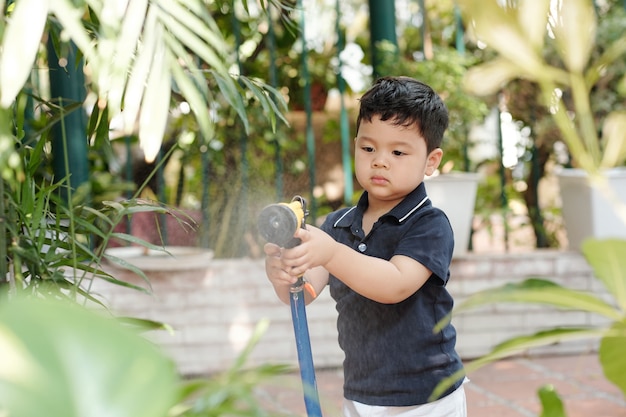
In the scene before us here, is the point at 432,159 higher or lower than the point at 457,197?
higher

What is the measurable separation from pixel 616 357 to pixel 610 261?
0.19 feet

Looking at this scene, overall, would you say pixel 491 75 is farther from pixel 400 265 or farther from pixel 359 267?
pixel 400 265

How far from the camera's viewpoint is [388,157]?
152cm

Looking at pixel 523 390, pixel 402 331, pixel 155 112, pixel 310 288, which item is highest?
pixel 155 112

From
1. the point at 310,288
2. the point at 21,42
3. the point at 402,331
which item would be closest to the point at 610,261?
the point at 21,42

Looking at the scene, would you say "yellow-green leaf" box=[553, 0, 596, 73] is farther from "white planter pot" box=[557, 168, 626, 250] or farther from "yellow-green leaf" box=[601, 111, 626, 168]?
"white planter pot" box=[557, 168, 626, 250]

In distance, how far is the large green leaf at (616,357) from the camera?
500 millimetres

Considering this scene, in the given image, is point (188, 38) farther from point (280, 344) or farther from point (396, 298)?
point (280, 344)

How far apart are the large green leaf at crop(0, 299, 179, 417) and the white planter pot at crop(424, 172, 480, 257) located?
114 inches

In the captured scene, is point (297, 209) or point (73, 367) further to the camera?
point (297, 209)

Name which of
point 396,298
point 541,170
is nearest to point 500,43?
point 396,298

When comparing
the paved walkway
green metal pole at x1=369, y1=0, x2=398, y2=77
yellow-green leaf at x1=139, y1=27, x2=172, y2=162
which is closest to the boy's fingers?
yellow-green leaf at x1=139, y1=27, x2=172, y2=162

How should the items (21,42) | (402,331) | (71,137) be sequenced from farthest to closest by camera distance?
(71,137) → (402,331) → (21,42)

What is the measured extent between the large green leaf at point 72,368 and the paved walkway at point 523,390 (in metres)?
2.29
